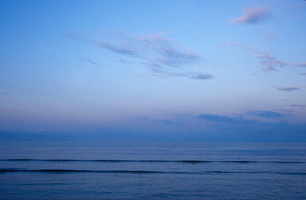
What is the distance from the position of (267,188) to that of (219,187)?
17.3ft

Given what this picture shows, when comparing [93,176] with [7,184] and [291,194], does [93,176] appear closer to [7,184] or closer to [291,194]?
[7,184]

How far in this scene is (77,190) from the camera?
27.0 meters

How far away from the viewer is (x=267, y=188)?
2812 centimetres

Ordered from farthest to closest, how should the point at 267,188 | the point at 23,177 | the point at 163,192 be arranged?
the point at 23,177 → the point at 267,188 → the point at 163,192

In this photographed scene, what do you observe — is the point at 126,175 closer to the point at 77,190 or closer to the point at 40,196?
the point at 77,190

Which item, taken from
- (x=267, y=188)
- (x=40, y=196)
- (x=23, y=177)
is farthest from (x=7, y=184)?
(x=267, y=188)

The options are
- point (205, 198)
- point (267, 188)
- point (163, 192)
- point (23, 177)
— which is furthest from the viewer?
point (23, 177)

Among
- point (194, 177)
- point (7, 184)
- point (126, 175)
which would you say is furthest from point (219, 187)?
point (7, 184)

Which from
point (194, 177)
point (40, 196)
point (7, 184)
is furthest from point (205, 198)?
point (7, 184)

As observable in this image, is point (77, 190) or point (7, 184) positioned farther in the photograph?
point (7, 184)

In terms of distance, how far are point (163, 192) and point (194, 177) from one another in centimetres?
1038

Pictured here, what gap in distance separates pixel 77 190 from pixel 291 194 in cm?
2222

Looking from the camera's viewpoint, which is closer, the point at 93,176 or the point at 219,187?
the point at 219,187

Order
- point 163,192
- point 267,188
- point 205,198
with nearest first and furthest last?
point 205,198
point 163,192
point 267,188
